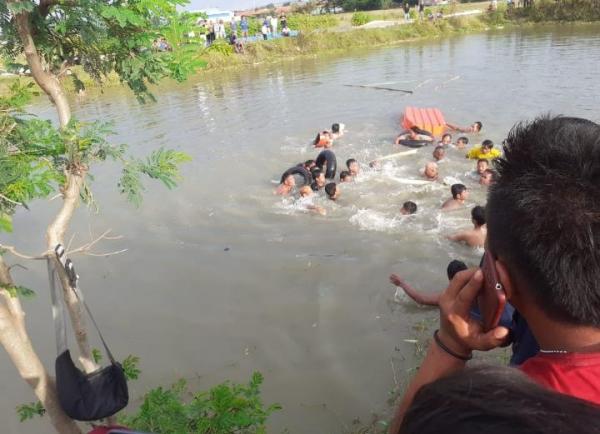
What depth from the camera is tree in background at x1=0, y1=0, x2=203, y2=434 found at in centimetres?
206

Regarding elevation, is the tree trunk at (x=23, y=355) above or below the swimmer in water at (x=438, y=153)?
above

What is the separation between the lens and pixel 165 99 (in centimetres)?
1925

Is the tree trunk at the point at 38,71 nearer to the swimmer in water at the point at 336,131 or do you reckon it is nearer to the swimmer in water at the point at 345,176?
the swimmer in water at the point at 345,176

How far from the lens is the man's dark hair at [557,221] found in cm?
106

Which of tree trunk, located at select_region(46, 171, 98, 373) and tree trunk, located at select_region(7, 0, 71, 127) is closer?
tree trunk, located at select_region(7, 0, 71, 127)

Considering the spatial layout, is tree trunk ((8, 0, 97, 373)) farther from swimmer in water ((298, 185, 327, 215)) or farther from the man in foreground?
swimmer in water ((298, 185, 327, 215))

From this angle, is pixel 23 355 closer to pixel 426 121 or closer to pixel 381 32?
pixel 426 121

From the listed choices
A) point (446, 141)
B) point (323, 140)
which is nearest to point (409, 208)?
point (446, 141)

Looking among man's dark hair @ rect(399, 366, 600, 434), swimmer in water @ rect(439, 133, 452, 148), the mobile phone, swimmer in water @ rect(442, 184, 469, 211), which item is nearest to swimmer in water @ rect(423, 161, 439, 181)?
swimmer in water @ rect(442, 184, 469, 211)

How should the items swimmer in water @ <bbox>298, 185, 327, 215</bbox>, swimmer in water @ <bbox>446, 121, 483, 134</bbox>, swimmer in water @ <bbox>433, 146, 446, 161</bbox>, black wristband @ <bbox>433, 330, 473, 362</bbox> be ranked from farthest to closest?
swimmer in water @ <bbox>446, 121, 483, 134</bbox> < swimmer in water @ <bbox>433, 146, 446, 161</bbox> < swimmer in water @ <bbox>298, 185, 327, 215</bbox> < black wristband @ <bbox>433, 330, 473, 362</bbox>

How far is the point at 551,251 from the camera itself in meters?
1.08

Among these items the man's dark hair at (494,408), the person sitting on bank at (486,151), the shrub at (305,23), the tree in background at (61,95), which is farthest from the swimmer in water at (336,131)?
the shrub at (305,23)

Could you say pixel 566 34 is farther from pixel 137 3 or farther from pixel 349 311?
pixel 137 3

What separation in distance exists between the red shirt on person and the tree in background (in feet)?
6.57
